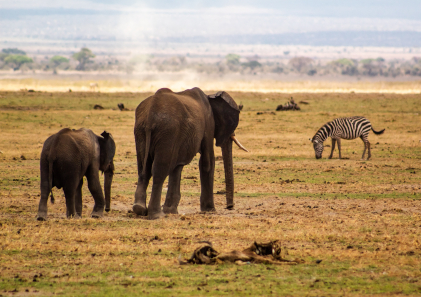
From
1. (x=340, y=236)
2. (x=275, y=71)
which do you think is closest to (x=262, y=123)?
(x=340, y=236)

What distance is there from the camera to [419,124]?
3341 centimetres

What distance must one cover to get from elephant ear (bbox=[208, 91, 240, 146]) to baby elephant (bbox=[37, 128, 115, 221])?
261 centimetres

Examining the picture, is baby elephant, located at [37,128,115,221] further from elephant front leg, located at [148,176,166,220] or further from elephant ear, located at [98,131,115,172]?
elephant front leg, located at [148,176,166,220]

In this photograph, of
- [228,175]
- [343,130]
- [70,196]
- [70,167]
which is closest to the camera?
[70,167]

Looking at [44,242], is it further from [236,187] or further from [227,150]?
[236,187]

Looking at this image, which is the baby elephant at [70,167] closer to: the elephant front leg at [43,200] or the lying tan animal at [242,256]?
the elephant front leg at [43,200]

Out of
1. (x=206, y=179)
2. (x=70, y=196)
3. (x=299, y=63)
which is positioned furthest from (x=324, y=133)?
(x=299, y=63)

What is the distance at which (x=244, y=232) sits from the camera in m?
10.7

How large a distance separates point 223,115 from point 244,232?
370cm

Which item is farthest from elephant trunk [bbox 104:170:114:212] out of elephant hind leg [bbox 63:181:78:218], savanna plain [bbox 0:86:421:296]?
elephant hind leg [bbox 63:181:78:218]

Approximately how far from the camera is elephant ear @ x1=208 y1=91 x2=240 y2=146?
13.7 metres

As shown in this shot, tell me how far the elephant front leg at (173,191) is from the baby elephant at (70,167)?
1.28 m

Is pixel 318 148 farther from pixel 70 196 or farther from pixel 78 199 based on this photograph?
pixel 70 196

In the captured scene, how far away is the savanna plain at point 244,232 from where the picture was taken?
304 inches
